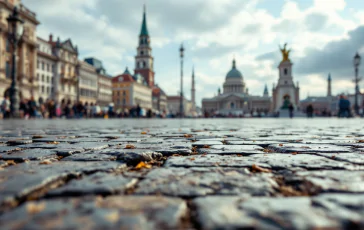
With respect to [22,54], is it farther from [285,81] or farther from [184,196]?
[285,81]

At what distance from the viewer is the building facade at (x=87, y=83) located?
6844 cm

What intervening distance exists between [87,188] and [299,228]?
2.85ft

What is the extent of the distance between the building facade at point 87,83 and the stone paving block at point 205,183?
68772 mm

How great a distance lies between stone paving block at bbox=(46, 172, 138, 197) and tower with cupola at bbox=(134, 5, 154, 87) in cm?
10153

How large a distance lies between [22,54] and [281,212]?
45097 millimetres

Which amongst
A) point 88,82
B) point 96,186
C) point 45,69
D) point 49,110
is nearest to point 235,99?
point 88,82

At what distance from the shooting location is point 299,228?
2.93 ft

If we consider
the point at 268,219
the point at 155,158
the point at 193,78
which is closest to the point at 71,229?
the point at 268,219

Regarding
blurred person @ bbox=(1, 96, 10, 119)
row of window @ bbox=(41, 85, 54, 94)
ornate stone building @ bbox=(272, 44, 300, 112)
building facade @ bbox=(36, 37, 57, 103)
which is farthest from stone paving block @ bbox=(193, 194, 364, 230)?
ornate stone building @ bbox=(272, 44, 300, 112)

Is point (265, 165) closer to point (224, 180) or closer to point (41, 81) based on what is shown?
point (224, 180)

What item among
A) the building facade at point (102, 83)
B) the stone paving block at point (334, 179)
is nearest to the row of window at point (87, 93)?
the building facade at point (102, 83)

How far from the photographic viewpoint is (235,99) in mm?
114500

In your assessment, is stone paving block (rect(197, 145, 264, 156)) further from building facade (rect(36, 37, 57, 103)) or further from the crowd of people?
building facade (rect(36, 37, 57, 103))

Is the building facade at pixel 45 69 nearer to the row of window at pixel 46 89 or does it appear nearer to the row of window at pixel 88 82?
the row of window at pixel 46 89
